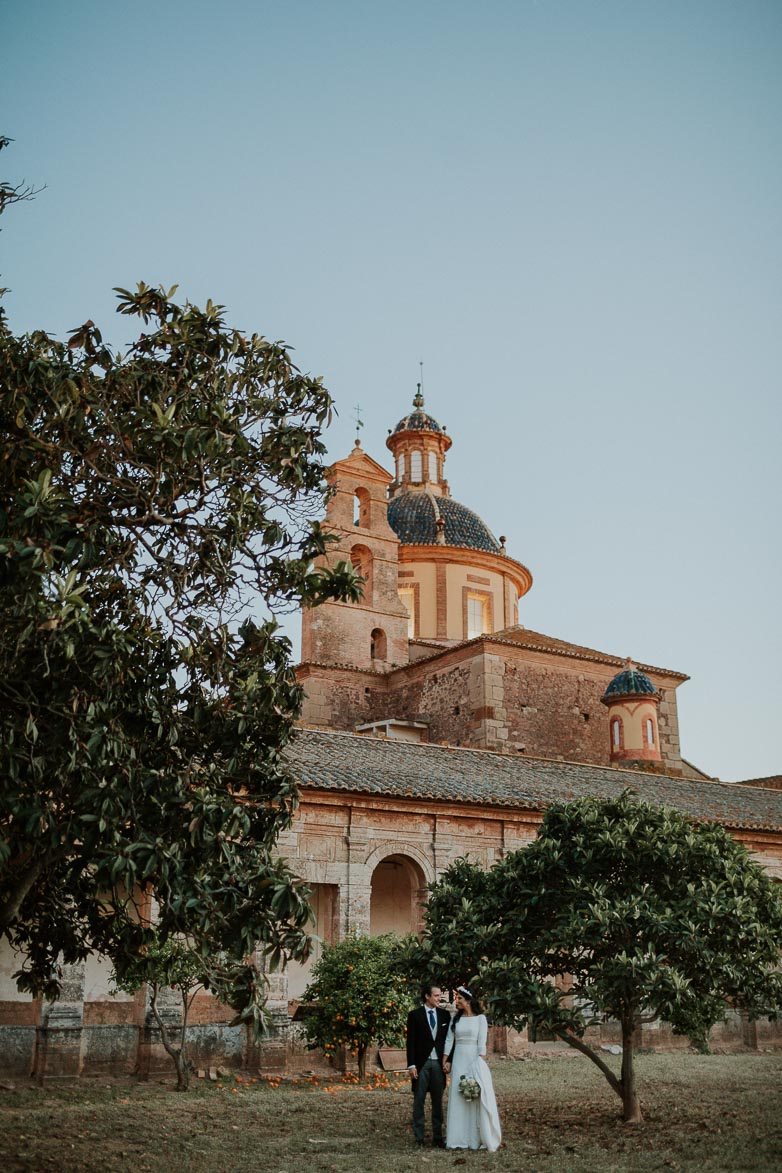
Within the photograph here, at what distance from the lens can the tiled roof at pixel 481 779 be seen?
19.6 meters

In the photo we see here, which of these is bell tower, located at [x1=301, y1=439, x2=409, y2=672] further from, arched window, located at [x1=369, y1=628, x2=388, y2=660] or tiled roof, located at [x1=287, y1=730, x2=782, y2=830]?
tiled roof, located at [x1=287, y1=730, x2=782, y2=830]

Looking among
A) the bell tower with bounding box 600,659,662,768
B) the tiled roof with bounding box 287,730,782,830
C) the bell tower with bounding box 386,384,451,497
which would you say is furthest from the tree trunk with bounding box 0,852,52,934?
the bell tower with bounding box 386,384,451,497

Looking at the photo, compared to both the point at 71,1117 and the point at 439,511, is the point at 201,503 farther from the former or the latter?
the point at 439,511

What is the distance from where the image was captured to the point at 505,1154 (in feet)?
34.0

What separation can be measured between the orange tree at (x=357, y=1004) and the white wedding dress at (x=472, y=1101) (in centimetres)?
471

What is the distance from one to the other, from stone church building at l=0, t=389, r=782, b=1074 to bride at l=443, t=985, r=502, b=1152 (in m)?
6.96

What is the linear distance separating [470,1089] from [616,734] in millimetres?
20957

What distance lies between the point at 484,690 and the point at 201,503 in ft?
70.5

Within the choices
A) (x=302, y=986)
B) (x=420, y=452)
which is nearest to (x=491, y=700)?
(x=302, y=986)

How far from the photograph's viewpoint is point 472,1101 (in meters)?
10.7

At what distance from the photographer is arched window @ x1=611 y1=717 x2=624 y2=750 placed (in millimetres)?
30578

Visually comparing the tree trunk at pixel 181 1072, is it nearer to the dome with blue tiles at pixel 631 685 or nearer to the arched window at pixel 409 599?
the dome with blue tiles at pixel 631 685

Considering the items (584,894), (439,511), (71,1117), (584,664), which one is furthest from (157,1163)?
(439,511)

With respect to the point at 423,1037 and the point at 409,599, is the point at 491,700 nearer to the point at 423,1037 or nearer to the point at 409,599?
the point at 409,599
